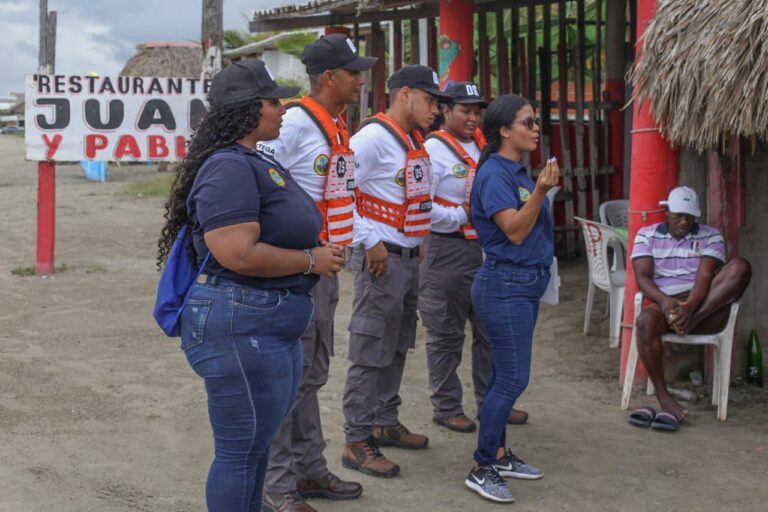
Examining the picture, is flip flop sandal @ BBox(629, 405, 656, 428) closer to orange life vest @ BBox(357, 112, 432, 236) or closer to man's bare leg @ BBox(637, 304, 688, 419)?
man's bare leg @ BBox(637, 304, 688, 419)

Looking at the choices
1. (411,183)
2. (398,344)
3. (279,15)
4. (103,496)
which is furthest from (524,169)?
(279,15)

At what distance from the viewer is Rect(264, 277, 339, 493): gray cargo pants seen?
4.27m

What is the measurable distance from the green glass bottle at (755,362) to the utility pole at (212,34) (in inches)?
268

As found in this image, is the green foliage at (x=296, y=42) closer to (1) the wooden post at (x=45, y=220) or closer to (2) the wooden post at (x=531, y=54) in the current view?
(2) the wooden post at (x=531, y=54)

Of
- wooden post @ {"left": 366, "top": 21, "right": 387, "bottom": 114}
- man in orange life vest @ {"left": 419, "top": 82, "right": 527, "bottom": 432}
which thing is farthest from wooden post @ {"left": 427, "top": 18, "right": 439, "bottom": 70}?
man in orange life vest @ {"left": 419, "top": 82, "right": 527, "bottom": 432}

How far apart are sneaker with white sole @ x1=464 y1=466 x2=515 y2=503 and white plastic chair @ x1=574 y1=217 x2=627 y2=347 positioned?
2996 millimetres

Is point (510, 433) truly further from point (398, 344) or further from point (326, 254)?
point (326, 254)

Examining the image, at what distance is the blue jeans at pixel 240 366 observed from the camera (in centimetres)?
315

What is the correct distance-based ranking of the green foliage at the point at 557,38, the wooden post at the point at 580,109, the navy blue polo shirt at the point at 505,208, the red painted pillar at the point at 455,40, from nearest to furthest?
the navy blue polo shirt at the point at 505,208 < the red painted pillar at the point at 455,40 < the wooden post at the point at 580,109 < the green foliage at the point at 557,38

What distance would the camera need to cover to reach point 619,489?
4832 millimetres

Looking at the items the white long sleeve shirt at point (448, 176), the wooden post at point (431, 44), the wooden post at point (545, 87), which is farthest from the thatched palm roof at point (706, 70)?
the wooden post at point (431, 44)

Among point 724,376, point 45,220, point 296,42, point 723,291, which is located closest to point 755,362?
point 724,376

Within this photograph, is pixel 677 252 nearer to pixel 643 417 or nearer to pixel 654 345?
pixel 654 345

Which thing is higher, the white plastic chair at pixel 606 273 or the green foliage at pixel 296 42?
the green foliage at pixel 296 42
